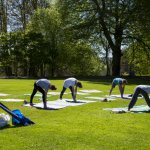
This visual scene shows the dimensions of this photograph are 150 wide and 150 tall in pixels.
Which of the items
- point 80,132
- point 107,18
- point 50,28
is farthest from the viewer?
point 50,28

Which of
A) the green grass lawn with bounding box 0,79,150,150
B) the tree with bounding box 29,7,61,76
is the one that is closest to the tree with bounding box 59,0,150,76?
the tree with bounding box 29,7,61,76

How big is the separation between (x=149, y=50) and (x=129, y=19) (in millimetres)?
4661

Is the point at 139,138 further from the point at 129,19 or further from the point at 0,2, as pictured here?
the point at 0,2

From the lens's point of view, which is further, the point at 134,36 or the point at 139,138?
the point at 134,36

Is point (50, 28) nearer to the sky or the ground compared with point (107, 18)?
nearer to the ground

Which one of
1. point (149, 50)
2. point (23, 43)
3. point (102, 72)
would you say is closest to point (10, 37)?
point (23, 43)

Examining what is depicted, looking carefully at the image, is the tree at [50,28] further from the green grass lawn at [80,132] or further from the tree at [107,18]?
the green grass lawn at [80,132]

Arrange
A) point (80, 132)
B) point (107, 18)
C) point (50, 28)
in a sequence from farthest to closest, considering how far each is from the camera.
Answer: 1. point (50, 28)
2. point (107, 18)
3. point (80, 132)

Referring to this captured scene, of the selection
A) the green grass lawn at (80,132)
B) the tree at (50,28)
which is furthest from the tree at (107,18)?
the green grass lawn at (80,132)

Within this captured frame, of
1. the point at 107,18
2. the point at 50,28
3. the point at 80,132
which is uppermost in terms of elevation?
the point at 107,18

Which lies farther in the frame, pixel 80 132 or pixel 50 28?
pixel 50 28

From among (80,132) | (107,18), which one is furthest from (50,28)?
(80,132)

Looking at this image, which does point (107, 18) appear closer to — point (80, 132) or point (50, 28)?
point (50, 28)

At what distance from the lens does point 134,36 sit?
45.3 m
